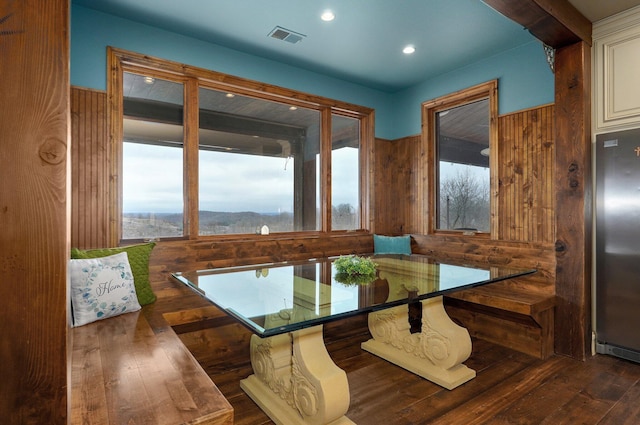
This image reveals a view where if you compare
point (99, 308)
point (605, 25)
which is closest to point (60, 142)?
point (99, 308)

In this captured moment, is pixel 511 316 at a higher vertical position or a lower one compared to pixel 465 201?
lower

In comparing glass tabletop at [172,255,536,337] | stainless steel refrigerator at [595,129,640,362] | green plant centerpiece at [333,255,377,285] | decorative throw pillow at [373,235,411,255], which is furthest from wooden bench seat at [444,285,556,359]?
green plant centerpiece at [333,255,377,285]

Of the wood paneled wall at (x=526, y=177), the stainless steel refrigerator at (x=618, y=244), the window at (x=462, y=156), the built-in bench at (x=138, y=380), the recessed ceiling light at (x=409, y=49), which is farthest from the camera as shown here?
the window at (x=462, y=156)

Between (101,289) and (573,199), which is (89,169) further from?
(573,199)

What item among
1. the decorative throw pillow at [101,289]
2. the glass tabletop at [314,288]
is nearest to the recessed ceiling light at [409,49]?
the glass tabletop at [314,288]

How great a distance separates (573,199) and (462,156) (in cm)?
134

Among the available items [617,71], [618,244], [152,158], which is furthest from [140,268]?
[617,71]

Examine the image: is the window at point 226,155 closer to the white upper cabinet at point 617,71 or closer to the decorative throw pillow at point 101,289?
the decorative throw pillow at point 101,289

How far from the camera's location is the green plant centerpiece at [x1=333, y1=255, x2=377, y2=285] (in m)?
2.14

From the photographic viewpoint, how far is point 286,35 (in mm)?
3086

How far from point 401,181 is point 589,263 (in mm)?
2163

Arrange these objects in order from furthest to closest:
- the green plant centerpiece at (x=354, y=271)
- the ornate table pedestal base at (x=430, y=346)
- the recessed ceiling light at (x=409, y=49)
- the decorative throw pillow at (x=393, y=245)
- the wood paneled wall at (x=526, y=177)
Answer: the decorative throw pillow at (x=393, y=245)
the recessed ceiling light at (x=409, y=49)
the wood paneled wall at (x=526, y=177)
the ornate table pedestal base at (x=430, y=346)
the green plant centerpiece at (x=354, y=271)

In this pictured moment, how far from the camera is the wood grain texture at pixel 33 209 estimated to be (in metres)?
0.71

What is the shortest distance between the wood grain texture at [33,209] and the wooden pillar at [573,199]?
317 cm
